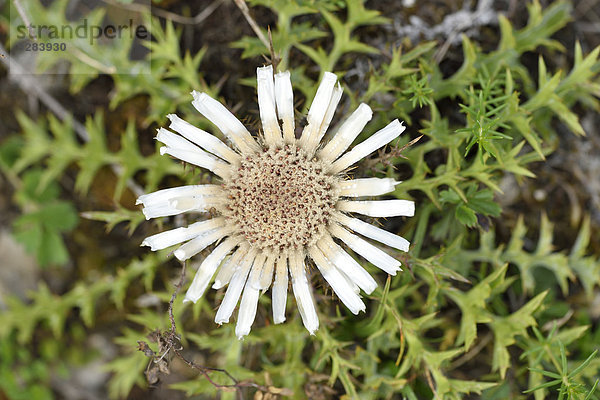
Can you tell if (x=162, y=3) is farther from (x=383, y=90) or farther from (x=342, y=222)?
(x=342, y=222)

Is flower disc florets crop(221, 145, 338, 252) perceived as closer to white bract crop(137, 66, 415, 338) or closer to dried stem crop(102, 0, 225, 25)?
white bract crop(137, 66, 415, 338)

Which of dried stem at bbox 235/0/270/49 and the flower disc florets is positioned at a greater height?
dried stem at bbox 235/0/270/49

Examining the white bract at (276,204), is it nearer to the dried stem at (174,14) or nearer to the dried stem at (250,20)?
the dried stem at (250,20)

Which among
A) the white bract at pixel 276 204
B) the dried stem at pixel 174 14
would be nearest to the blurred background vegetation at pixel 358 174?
the dried stem at pixel 174 14

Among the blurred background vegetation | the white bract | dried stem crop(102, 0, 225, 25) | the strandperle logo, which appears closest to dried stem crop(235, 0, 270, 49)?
the blurred background vegetation

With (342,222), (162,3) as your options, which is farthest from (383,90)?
(162,3)

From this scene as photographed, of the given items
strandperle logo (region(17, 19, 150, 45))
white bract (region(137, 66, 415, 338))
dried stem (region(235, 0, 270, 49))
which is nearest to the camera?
white bract (region(137, 66, 415, 338))

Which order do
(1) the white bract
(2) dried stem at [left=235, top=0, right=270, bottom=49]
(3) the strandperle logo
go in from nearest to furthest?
1. (1) the white bract
2. (2) dried stem at [left=235, top=0, right=270, bottom=49]
3. (3) the strandperle logo
